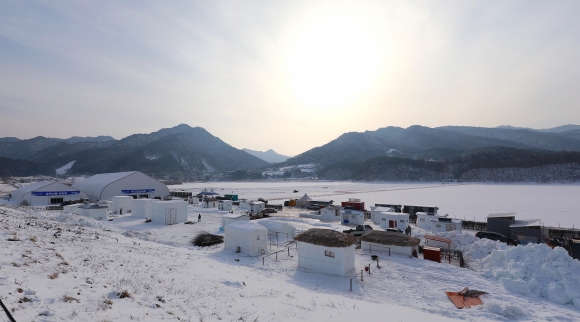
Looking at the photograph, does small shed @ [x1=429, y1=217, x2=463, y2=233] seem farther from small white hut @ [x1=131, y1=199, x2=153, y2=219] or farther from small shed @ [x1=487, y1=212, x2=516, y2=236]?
small white hut @ [x1=131, y1=199, x2=153, y2=219]

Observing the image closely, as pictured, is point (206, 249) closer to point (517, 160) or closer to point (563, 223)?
point (563, 223)

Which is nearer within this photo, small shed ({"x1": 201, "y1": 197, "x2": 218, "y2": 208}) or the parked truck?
the parked truck

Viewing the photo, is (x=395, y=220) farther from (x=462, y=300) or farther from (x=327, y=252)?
(x=462, y=300)

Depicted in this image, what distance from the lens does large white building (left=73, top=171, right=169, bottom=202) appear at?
59125mm

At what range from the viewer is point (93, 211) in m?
40.2

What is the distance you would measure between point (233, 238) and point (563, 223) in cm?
4510

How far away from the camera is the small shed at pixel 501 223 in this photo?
33.8 meters

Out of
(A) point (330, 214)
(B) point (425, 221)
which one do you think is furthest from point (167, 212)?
(B) point (425, 221)

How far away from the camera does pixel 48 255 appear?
12477 mm

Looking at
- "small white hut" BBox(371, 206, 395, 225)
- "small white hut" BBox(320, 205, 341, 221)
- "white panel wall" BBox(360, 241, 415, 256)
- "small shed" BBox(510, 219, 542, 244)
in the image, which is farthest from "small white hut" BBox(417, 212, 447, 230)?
"white panel wall" BBox(360, 241, 415, 256)

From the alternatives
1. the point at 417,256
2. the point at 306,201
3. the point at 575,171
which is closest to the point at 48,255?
the point at 417,256

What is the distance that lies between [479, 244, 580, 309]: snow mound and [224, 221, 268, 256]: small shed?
58.5ft

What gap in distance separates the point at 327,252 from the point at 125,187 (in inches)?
2228

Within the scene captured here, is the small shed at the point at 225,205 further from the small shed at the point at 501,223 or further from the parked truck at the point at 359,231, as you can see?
the small shed at the point at 501,223
